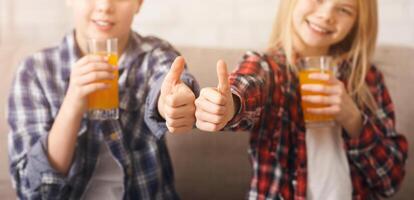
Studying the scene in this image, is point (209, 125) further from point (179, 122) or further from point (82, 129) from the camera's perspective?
point (82, 129)

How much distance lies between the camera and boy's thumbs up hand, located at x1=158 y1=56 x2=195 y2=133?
0.84m

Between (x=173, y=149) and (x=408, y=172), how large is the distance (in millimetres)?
604

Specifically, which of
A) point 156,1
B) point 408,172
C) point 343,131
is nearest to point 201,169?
point 343,131

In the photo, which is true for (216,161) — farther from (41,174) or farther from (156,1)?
(156,1)

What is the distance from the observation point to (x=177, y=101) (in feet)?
2.74

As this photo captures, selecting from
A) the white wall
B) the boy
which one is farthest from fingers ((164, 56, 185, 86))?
the white wall

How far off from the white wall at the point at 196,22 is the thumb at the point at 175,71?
933mm

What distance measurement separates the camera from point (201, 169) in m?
1.38

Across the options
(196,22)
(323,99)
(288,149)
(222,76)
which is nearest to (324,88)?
(323,99)

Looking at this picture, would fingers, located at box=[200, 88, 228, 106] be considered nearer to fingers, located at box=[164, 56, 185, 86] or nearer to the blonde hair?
fingers, located at box=[164, 56, 185, 86]

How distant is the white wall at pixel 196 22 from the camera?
5.79 ft

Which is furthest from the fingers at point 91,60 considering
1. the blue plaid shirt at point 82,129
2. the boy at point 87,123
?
the blue plaid shirt at point 82,129

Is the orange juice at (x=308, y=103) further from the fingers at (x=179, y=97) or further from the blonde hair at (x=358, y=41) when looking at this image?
the fingers at (x=179, y=97)

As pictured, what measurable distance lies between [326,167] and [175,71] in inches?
18.4
